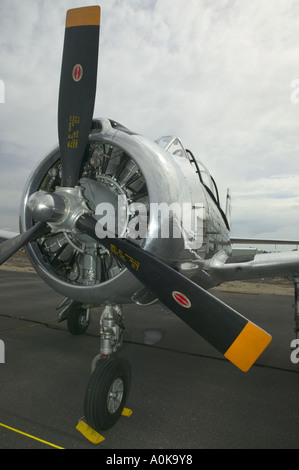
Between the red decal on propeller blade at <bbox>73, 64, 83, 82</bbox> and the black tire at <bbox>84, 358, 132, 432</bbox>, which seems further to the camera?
the red decal on propeller blade at <bbox>73, 64, 83, 82</bbox>

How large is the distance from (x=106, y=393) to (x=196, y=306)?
1.18 metres

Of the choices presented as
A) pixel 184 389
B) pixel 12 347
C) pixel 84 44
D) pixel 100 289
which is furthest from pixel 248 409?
pixel 84 44

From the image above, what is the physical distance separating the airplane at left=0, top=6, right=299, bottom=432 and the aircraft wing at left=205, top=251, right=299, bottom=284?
627 millimetres

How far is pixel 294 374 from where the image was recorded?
4.32 m

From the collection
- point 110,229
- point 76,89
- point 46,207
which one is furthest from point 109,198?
point 76,89

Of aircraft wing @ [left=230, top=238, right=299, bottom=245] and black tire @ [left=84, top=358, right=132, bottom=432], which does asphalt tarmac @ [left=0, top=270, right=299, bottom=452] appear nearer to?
black tire @ [left=84, top=358, right=132, bottom=432]

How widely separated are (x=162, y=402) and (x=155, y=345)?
2030 mm

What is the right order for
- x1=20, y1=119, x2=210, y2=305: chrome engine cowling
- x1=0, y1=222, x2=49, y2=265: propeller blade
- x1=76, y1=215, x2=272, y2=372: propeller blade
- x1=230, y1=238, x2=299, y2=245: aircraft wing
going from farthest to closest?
x1=230, y1=238, x2=299, y2=245: aircraft wing
x1=0, y1=222, x2=49, y2=265: propeller blade
x1=20, y1=119, x2=210, y2=305: chrome engine cowling
x1=76, y1=215, x2=272, y2=372: propeller blade

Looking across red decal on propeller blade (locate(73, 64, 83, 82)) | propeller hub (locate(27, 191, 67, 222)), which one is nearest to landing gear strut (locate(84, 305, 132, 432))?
propeller hub (locate(27, 191, 67, 222))

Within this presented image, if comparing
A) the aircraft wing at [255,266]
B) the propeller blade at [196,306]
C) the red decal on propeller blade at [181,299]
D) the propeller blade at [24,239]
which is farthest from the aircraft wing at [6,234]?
the red decal on propeller blade at [181,299]

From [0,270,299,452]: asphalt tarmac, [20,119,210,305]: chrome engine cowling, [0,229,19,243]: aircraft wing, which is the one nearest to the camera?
[0,270,299,452]: asphalt tarmac

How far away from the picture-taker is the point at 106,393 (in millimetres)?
2820

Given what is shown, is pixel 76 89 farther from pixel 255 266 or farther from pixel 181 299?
pixel 255 266

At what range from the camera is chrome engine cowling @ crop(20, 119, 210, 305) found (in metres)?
2.83
